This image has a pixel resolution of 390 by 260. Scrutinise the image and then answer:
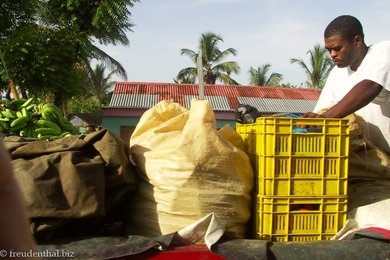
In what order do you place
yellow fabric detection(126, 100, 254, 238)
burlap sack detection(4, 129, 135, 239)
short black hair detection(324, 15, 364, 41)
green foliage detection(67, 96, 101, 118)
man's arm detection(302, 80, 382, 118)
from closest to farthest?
burlap sack detection(4, 129, 135, 239)
yellow fabric detection(126, 100, 254, 238)
man's arm detection(302, 80, 382, 118)
short black hair detection(324, 15, 364, 41)
green foliage detection(67, 96, 101, 118)

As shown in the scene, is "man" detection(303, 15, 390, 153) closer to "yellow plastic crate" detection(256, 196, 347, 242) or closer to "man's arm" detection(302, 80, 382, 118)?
"man's arm" detection(302, 80, 382, 118)

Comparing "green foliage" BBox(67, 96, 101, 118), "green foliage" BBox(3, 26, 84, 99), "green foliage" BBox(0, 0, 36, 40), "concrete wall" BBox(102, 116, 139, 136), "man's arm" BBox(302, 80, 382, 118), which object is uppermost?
"green foliage" BBox(0, 0, 36, 40)

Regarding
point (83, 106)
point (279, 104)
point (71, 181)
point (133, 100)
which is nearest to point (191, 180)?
point (71, 181)

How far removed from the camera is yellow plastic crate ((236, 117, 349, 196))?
7.77 ft

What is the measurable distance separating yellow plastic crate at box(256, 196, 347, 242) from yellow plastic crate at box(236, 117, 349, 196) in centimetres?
4

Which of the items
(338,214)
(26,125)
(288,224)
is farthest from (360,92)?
(26,125)

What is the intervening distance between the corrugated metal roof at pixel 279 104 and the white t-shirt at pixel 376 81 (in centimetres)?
1602

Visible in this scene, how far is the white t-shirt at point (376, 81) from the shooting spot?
2678 millimetres

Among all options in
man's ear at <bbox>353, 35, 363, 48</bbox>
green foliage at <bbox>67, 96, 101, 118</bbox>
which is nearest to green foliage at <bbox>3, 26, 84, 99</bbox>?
green foliage at <bbox>67, 96, 101, 118</bbox>

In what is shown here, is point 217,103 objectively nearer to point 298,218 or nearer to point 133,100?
point 133,100

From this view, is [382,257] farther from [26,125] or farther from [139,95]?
[139,95]

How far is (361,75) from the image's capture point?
2.80m

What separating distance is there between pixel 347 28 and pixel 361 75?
32cm

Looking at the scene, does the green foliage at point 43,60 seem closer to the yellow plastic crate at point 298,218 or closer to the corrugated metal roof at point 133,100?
the corrugated metal roof at point 133,100
